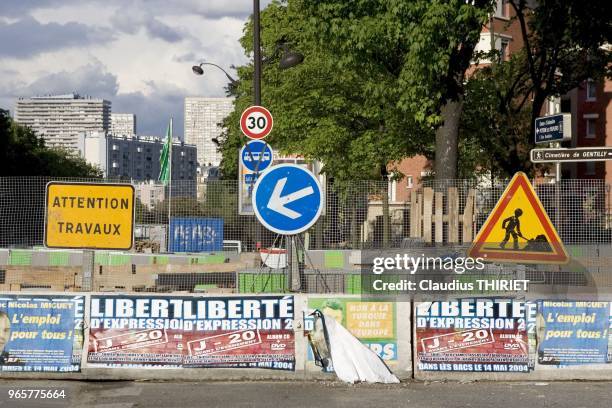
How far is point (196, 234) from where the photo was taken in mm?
18281

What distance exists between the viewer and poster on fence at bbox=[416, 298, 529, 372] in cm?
1092

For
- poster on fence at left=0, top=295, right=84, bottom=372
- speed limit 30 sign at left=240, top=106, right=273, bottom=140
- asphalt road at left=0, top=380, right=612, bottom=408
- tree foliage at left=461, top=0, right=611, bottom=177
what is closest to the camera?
asphalt road at left=0, top=380, right=612, bottom=408

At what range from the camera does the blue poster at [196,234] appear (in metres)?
16.4

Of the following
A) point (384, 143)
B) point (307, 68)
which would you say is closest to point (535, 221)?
point (384, 143)

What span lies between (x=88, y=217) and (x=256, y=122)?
5308mm

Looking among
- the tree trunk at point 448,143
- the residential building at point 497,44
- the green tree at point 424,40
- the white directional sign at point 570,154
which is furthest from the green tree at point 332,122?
the white directional sign at point 570,154

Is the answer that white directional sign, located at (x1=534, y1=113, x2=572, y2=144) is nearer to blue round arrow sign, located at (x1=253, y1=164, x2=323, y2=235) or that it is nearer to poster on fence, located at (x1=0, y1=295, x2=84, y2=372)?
blue round arrow sign, located at (x1=253, y1=164, x2=323, y2=235)

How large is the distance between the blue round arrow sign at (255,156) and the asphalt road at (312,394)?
6.02 m

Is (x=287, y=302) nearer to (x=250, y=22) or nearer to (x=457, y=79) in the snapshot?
(x=457, y=79)

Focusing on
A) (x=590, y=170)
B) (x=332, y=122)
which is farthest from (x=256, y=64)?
(x=590, y=170)

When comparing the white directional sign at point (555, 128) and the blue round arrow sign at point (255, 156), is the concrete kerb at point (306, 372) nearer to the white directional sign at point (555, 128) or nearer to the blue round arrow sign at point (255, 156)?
the blue round arrow sign at point (255, 156)

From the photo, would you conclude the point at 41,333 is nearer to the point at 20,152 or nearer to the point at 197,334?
the point at 197,334

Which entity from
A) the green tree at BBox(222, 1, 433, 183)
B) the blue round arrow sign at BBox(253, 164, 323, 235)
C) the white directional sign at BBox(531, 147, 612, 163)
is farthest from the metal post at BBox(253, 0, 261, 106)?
A: the green tree at BBox(222, 1, 433, 183)

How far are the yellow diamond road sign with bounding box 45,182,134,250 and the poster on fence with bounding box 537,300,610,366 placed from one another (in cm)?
509
